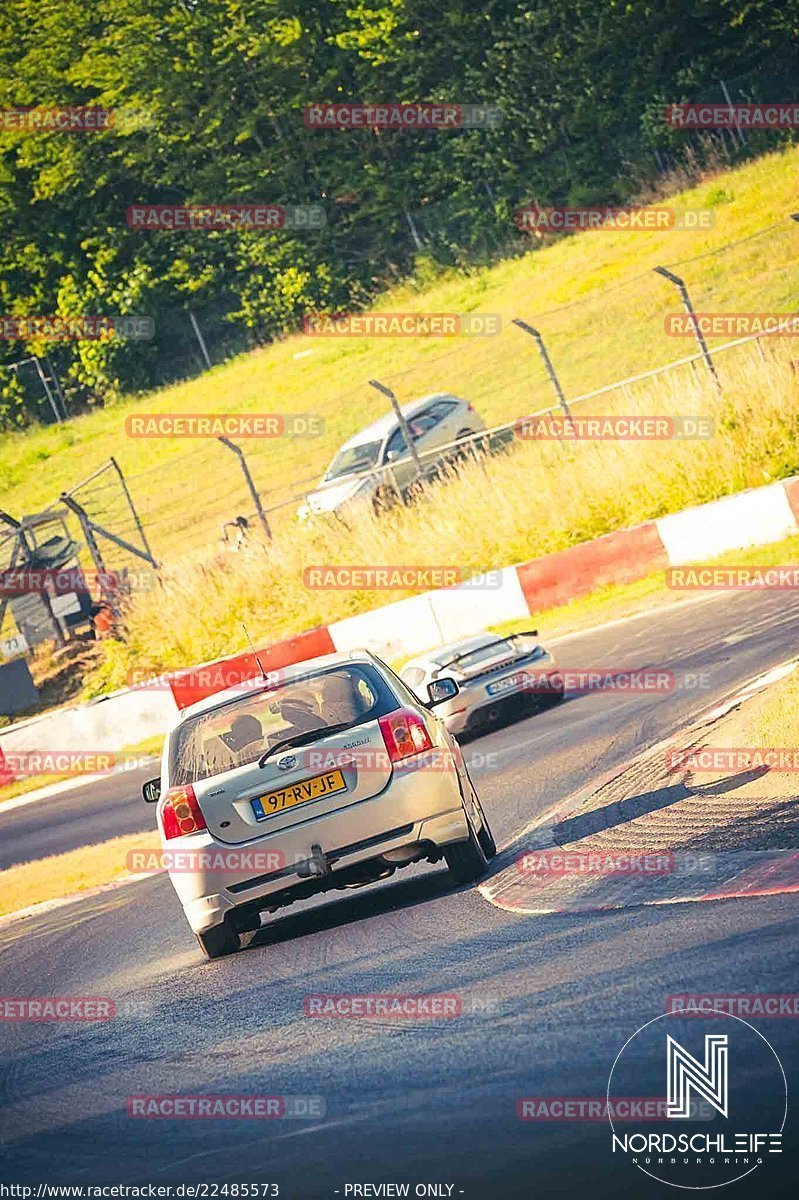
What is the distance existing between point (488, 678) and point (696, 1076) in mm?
10028

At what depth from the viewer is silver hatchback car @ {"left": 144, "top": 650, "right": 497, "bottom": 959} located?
8609 mm

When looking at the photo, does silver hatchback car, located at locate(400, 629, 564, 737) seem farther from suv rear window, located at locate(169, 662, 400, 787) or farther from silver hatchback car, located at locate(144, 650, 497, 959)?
silver hatchback car, located at locate(144, 650, 497, 959)

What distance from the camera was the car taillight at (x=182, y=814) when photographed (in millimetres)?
8688

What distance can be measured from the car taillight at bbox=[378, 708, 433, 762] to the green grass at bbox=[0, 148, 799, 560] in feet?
74.2

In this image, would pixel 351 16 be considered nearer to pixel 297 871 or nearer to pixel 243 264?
pixel 243 264

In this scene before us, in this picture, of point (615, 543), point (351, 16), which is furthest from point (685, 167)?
point (615, 543)

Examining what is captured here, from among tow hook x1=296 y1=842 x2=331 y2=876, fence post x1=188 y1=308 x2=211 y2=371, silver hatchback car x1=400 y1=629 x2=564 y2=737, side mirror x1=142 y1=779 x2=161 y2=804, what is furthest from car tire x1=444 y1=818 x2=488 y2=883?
fence post x1=188 y1=308 x2=211 y2=371

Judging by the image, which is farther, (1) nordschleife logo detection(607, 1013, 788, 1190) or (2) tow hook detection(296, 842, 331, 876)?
(2) tow hook detection(296, 842, 331, 876)

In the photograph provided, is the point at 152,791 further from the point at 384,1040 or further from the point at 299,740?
the point at 384,1040

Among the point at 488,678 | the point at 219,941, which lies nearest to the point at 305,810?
the point at 219,941

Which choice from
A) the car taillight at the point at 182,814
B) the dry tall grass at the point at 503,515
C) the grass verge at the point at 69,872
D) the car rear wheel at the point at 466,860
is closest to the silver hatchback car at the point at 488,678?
the grass verge at the point at 69,872

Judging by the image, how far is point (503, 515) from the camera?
2344cm

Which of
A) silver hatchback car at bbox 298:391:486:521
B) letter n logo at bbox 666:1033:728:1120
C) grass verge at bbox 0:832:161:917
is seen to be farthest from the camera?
silver hatchback car at bbox 298:391:486:521

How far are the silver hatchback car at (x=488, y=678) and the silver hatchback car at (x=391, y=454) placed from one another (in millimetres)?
10261
